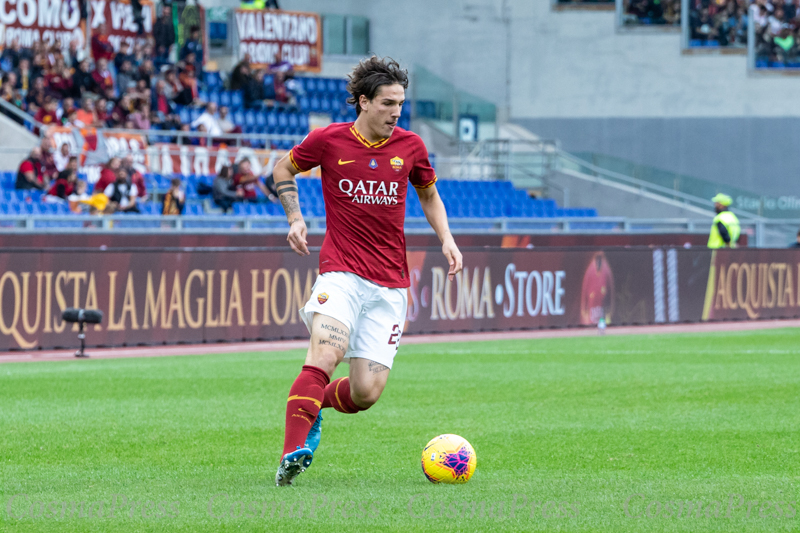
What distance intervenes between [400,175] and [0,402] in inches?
213

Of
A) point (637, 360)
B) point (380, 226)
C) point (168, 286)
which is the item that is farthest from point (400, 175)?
point (168, 286)

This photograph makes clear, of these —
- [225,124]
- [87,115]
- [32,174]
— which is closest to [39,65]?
[87,115]

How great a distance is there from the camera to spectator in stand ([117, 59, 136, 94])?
25188 mm

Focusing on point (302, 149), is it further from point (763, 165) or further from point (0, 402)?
point (763, 165)

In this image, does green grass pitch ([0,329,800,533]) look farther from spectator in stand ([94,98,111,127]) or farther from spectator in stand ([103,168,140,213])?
spectator in stand ([94,98,111,127])

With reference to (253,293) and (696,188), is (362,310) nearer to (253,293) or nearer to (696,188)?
(253,293)

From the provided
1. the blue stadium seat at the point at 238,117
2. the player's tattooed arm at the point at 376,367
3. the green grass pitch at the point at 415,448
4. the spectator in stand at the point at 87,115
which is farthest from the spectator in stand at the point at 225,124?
→ the player's tattooed arm at the point at 376,367

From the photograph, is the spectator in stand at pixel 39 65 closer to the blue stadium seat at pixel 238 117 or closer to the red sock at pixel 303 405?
the blue stadium seat at pixel 238 117

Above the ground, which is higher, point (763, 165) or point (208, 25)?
point (208, 25)

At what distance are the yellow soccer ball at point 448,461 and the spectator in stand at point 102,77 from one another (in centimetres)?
1970

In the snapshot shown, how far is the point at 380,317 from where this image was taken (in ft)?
22.1

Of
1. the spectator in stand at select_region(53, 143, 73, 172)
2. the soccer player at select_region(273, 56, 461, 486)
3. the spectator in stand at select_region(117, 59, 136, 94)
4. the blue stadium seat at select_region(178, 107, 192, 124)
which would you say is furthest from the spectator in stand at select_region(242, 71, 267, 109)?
the soccer player at select_region(273, 56, 461, 486)

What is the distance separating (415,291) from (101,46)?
11.3m

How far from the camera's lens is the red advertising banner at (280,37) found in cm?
3117
